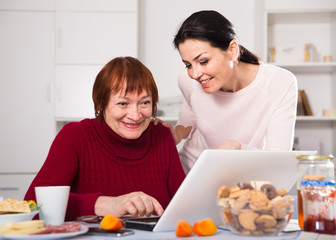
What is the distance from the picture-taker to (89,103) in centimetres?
383

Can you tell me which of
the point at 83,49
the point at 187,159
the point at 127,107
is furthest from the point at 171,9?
the point at 127,107

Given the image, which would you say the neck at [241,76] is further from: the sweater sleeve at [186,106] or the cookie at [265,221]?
the cookie at [265,221]

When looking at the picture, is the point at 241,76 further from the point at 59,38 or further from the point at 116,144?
the point at 59,38

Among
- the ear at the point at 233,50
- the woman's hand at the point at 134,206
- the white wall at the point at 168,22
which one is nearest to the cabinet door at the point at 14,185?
the white wall at the point at 168,22

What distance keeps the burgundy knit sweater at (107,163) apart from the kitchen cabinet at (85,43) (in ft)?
7.41

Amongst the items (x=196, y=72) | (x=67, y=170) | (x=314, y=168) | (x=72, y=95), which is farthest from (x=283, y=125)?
(x=72, y=95)

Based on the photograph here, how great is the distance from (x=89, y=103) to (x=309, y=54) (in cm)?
192

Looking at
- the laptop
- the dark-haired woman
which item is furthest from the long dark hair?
the laptop

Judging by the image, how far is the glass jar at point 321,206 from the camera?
3.35 feet

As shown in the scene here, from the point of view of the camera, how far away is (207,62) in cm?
180

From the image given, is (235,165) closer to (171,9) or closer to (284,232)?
(284,232)

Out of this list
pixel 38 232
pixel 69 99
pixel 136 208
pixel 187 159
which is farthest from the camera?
pixel 69 99

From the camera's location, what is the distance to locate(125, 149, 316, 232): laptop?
95cm

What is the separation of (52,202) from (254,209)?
1.60ft
